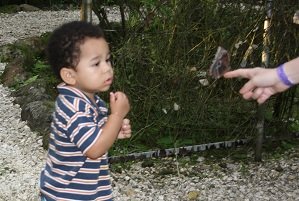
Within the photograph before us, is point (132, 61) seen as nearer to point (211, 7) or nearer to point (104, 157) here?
point (211, 7)

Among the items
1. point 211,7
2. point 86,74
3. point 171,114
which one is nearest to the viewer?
point 86,74

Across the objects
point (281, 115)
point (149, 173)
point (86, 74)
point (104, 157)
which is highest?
point (86, 74)

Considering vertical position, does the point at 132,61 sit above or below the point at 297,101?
above

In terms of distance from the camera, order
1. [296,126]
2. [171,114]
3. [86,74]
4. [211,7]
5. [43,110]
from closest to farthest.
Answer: [86,74] < [211,7] < [171,114] < [296,126] < [43,110]

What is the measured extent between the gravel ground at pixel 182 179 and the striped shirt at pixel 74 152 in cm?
139

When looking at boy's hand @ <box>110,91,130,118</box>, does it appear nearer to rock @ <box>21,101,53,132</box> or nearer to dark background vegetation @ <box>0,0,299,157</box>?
dark background vegetation @ <box>0,0,299,157</box>

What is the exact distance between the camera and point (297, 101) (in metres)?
4.20

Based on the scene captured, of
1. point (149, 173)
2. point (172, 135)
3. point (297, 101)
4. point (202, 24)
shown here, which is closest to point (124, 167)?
point (149, 173)

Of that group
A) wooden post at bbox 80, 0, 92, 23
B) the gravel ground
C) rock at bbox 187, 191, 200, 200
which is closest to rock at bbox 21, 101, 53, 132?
the gravel ground

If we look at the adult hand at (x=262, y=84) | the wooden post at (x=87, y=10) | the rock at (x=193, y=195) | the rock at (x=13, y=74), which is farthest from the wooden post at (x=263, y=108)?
the rock at (x=13, y=74)

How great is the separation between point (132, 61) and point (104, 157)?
186cm

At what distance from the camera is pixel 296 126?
4363 millimetres

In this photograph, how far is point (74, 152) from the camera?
6.65 feet

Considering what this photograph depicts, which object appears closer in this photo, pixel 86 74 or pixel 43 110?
pixel 86 74
